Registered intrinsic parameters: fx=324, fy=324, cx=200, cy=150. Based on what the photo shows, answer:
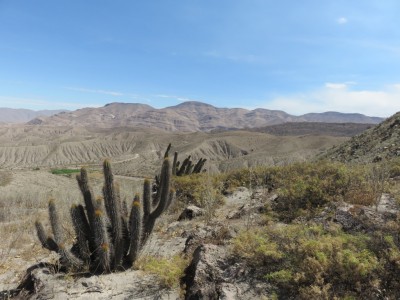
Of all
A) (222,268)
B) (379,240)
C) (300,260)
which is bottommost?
(222,268)

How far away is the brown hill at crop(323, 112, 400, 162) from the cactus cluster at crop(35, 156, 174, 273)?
35.7 feet

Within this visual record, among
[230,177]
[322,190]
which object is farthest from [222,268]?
[230,177]

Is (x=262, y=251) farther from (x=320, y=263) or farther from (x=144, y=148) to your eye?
(x=144, y=148)

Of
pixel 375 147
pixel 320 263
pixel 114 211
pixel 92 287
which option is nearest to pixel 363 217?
pixel 320 263

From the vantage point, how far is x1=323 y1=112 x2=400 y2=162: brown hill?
46.4ft

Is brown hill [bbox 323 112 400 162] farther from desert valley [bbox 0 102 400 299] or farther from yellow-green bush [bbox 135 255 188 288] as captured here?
yellow-green bush [bbox 135 255 188 288]

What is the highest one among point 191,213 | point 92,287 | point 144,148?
point 191,213

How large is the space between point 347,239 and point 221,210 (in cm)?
479

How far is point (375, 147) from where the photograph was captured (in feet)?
52.6

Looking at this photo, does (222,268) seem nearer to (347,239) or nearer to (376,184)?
(347,239)

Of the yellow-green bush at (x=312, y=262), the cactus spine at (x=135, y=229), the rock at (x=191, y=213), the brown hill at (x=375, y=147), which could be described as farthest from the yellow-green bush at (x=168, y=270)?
the brown hill at (x=375, y=147)

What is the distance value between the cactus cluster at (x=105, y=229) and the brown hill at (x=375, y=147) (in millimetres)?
10882

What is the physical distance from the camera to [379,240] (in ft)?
14.6

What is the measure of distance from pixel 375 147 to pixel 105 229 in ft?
48.9
